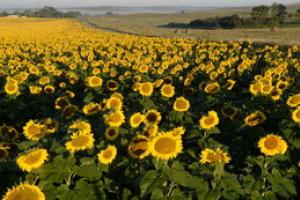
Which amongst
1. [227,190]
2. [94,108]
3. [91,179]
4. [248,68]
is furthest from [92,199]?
[248,68]

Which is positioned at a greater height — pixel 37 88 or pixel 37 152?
pixel 37 152

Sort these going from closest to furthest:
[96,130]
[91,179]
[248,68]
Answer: [91,179], [96,130], [248,68]

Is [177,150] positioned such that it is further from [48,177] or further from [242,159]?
[242,159]

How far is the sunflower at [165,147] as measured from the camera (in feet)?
13.0

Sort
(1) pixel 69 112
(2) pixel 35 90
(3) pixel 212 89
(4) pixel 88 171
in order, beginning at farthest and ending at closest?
(2) pixel 35 90
(3) pixel 212 89
(1) pixel 69 112
(4) pixel 88 171

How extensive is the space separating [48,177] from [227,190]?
1599mm

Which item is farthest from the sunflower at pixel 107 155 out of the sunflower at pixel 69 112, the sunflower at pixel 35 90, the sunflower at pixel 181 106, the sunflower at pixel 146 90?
the sunflower at pixel 35 90

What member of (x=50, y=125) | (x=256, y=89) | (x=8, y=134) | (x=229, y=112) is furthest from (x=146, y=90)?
(x=8, y=134)

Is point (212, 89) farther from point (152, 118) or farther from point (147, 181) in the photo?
point (147, 181)

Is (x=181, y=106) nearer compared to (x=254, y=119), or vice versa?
(x=254, y=119)

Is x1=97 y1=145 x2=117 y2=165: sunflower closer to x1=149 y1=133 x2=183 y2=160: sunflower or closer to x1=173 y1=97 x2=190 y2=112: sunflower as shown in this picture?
x1=149 y1=133 x2=183 y2=160: sunflower

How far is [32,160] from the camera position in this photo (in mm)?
4102

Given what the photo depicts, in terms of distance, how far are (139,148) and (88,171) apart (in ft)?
1.73

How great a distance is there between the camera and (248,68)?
43.4 feet
